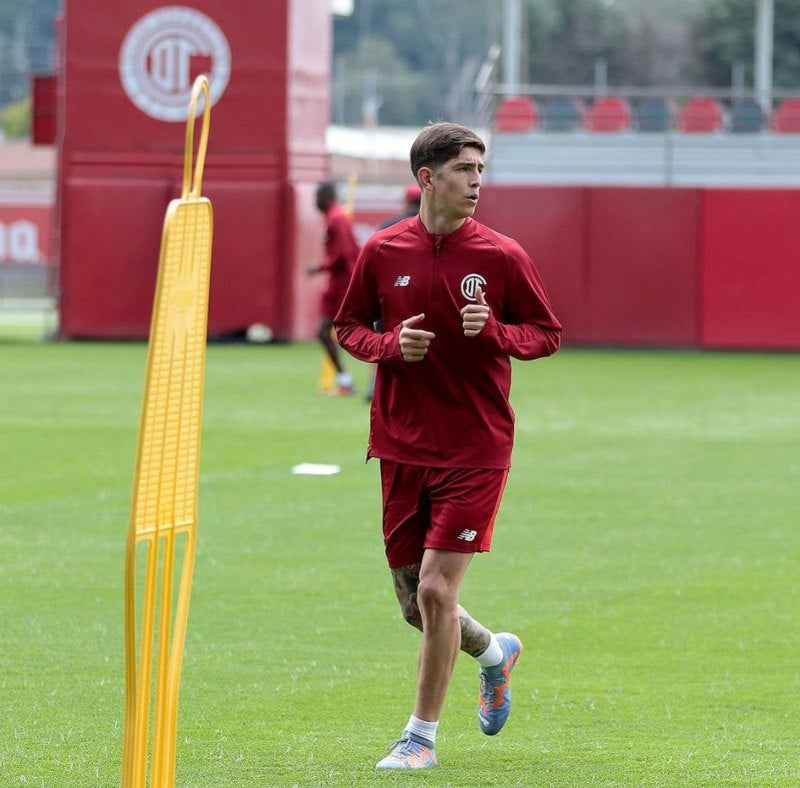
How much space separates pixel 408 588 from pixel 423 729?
1.54ft

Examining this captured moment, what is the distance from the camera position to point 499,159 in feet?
105

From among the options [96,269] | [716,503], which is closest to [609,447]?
[716,503]

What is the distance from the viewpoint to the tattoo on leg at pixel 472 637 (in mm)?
6102

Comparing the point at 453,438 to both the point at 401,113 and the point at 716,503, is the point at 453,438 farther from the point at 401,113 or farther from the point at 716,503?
the point at 401,113

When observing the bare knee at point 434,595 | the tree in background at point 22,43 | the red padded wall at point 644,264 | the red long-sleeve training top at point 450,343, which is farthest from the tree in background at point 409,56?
the bare knee at point 434,595

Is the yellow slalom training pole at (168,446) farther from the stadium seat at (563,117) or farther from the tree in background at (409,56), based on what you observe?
the tree in background at (409,56)

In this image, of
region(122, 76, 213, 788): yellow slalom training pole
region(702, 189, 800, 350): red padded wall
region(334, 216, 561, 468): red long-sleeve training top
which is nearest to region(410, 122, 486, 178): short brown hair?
region(334, 216, 561, 468): red long-sleeve training top

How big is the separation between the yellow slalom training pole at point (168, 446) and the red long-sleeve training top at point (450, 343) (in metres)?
1.30

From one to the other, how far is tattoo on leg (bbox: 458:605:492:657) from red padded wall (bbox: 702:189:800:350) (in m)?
21.3

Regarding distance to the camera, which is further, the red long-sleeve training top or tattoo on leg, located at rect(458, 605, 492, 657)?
tattoo on leg, located at rect(458, 605, 492, 657)

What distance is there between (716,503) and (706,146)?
22.1 m

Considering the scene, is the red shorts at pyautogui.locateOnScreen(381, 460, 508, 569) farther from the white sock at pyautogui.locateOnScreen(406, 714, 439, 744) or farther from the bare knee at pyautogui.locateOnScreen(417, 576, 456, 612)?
the white sock at pyautogui.locateOnScreen(406, 714, 439, 744)

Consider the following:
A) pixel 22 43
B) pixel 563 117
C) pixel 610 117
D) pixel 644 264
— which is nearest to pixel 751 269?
pixel 644 264

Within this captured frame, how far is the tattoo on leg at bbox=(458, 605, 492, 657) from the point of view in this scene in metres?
6.10
